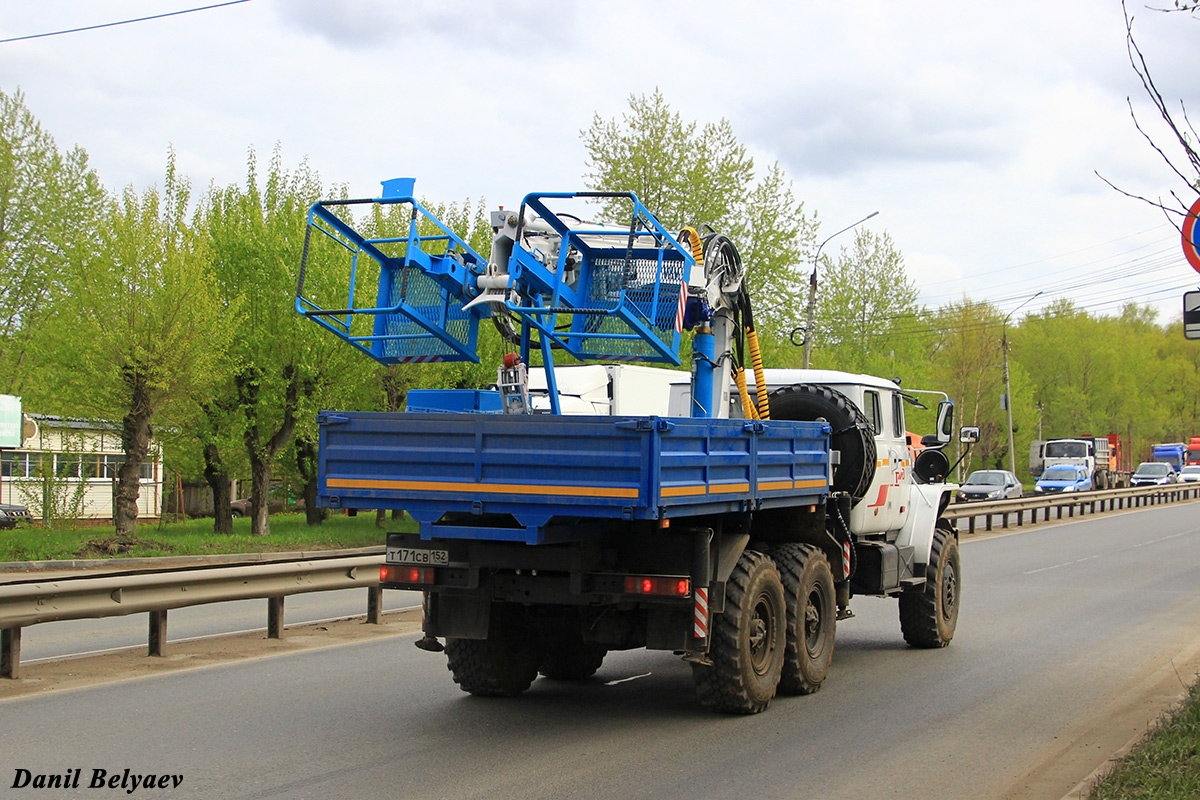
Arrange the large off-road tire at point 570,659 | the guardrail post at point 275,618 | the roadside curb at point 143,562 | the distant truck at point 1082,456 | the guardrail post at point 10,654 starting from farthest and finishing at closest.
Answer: the distant truck at point 1082,456 < the roadside curb at point 143,562 < the guardrail post at point 275,618 < the large off-road tire at point 570,659 < the guardrail post at point 10,654

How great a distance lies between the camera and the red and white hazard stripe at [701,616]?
6.92m

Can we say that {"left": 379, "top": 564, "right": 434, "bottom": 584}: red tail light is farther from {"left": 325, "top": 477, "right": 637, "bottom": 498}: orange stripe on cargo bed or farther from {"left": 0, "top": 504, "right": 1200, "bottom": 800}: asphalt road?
{"left": 0, "top": 504, "right": 1200, "bottom": 800}: asphalt road

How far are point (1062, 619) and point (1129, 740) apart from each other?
596 centimetres

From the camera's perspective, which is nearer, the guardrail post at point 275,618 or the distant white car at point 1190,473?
the guardrail post at point 275,618

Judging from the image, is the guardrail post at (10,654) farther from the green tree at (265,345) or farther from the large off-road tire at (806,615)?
the green tree at (265,345)

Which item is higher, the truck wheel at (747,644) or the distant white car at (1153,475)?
the distant white car at (1153,475)

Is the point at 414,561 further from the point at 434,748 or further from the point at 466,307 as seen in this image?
the point at 466,307

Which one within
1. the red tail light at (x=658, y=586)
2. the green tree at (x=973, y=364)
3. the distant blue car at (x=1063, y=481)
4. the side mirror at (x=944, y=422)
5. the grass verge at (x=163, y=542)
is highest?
the green tree at (x=973, y=364)

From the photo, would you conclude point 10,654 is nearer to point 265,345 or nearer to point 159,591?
point 159,591

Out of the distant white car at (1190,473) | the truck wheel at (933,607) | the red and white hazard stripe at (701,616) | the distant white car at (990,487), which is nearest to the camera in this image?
the red and white hazard stripe at (701,616)

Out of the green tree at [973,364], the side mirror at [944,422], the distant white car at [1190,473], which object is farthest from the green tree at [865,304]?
the side mirror at [944,422]

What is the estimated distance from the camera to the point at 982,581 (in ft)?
54.6

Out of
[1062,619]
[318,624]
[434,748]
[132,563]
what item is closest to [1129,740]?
[434,748]

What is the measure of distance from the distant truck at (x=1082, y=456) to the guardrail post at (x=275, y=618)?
5096 centimetres
